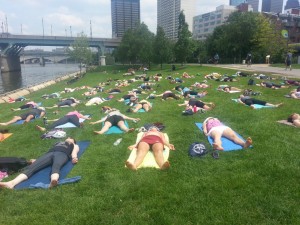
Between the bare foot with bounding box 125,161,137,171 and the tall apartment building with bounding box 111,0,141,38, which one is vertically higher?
the tall apartment building with bounding box 111,0,141,38

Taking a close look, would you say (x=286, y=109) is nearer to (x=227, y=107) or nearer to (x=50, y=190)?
(x=227, y=107)

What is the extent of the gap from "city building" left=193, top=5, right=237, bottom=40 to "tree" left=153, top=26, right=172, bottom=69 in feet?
268

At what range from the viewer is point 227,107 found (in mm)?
13664

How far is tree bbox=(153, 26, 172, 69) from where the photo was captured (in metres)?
50.9

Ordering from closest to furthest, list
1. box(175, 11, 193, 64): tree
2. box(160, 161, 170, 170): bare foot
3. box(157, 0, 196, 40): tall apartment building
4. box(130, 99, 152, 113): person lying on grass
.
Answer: box(160, 161, 170, 170): bare foot < box(130, 99, 152, 113): person lying on grass < box(175, 11, 193, 64): tree < box(157, 0, 196, 40): tall apartment building

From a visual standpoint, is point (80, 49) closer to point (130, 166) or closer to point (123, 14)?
point (130, 166)

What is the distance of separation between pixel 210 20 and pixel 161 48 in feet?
311

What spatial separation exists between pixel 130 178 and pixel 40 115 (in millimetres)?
9166

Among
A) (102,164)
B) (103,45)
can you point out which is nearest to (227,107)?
(102,164)

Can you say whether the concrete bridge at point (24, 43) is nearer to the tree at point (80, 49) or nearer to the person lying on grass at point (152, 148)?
the tree at point (80, 49)

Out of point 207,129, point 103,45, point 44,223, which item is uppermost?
point 103,45

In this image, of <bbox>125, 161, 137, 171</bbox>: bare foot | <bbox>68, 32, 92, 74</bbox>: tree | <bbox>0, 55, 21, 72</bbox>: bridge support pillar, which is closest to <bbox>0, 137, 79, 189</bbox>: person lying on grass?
<bbox>125, 161, 137, 171</bbox>: bare foot

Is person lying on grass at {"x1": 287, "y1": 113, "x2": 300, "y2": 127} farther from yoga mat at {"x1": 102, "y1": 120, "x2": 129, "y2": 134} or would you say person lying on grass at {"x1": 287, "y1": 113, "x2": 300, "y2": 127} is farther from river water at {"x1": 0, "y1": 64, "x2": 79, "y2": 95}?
river water at {"x1": 0, "y1": 64, "x2": 79, "y2": 95}

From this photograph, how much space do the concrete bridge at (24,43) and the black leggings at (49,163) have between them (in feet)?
237
